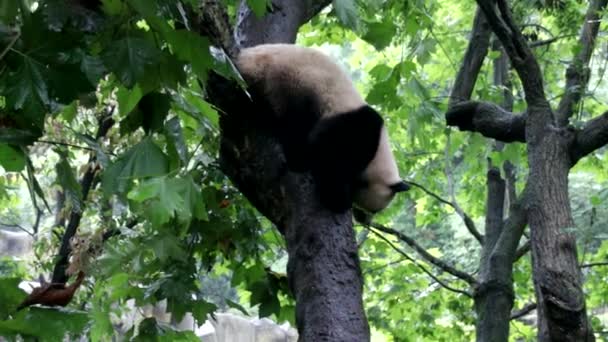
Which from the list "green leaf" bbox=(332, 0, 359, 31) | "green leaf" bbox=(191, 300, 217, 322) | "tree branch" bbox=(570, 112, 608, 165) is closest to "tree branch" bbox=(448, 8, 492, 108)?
"tree branch" bbox=(570, 112, 608, 165)

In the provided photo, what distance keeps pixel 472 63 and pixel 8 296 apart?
4.43 m

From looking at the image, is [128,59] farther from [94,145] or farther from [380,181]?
[380,181]

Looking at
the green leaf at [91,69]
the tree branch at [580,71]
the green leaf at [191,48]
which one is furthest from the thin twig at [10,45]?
the tree branch at [580,71]

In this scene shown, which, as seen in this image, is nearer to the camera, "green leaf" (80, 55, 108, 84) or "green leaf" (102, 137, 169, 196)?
"green leaf" (80, 55, 108, 84)

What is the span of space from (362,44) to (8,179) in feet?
14.7

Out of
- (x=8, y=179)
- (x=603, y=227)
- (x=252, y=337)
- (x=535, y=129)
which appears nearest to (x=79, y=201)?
(x=535, y=129)

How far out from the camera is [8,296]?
4.51 feet

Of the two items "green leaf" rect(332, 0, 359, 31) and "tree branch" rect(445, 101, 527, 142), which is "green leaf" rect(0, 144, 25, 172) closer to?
"green leaf" rect(332, 0, 359, 31)

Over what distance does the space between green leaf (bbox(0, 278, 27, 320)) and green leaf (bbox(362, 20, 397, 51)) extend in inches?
123

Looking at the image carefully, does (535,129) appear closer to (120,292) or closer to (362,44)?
(120,292)

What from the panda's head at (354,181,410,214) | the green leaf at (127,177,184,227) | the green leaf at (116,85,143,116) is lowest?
the green leaf at (127,177,184,227)

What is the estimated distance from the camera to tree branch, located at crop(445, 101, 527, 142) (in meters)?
4.10

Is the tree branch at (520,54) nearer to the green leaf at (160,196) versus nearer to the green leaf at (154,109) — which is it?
the green leaf at (160,196)

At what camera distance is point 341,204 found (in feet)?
9.87
